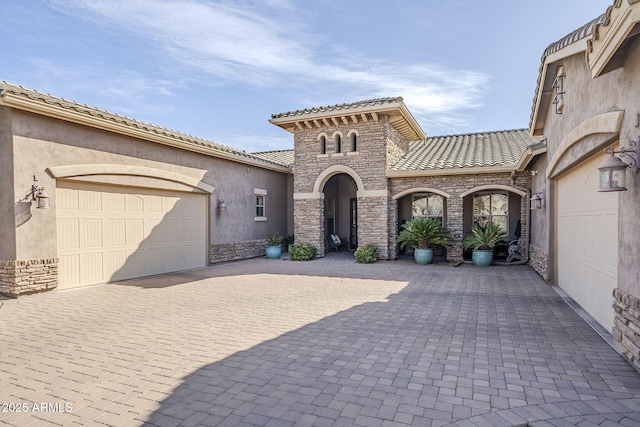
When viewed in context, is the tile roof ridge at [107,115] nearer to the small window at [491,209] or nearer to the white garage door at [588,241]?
the small window at [491,209]

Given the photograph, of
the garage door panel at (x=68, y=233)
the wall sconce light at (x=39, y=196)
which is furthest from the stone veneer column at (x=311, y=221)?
the wall sconce light at (x=39, y=196)

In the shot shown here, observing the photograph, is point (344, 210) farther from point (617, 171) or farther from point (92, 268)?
point (617, 171)

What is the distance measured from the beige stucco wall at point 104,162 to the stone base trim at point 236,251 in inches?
8.1

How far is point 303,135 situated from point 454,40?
6.53 m

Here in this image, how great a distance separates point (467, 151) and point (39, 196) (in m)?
14.7

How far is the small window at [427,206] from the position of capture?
14.7 metres

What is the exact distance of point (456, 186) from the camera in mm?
13164

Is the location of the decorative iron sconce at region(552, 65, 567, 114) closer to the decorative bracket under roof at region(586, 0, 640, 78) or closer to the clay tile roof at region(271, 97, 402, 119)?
the decorative bracket under roof at region(586, 0, 640, 78)

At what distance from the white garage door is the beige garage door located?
10740 millimetres

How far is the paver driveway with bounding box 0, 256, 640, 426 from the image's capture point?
3.20 m

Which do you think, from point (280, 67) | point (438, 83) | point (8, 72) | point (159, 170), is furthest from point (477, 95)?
point (8, 72)

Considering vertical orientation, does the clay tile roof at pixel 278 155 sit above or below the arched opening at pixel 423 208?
above

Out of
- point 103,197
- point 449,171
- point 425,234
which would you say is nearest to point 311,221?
point 425,234

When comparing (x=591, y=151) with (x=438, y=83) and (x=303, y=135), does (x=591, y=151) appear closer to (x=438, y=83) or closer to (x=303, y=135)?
(x=438, y=83)
